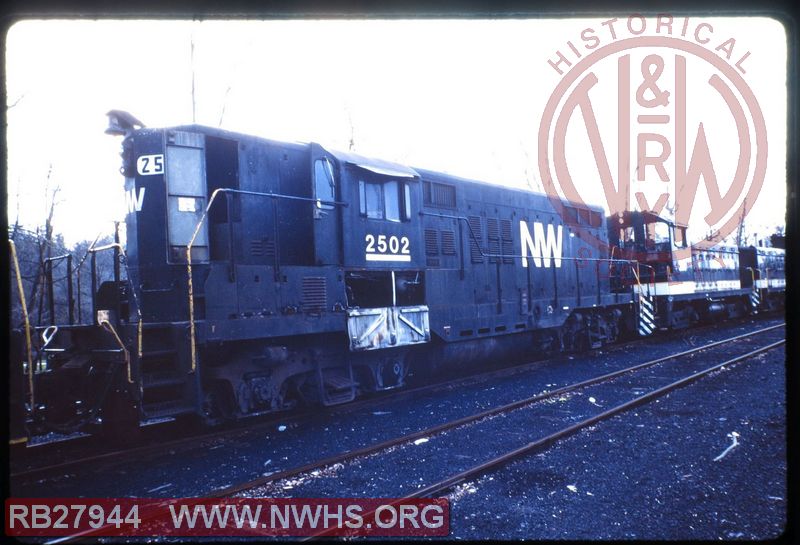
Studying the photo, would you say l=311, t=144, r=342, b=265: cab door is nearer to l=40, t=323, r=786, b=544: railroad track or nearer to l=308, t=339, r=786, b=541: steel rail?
l=40, t=323, r=786, b=544: railroad track

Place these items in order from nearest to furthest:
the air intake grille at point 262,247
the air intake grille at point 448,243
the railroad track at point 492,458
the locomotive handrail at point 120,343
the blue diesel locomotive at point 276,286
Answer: the railroad track at point 492,458 < the locomotive handrail at point 120,343 < the blue diesel locomotive at point 276,286 < the air intake grille at point 262,247 < the air intake grille at point 448,243

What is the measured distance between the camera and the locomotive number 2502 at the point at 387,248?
28.0 ft

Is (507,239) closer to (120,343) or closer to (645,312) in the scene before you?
(645,312)

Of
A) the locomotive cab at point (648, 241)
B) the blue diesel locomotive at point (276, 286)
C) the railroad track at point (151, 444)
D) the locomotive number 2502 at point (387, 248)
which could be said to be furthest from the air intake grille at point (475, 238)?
the locomotive cab at point (648, 241)

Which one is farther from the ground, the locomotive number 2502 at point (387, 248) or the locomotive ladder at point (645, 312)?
the locomotive number 2502 at point (387, 248)

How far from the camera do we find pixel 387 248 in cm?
884

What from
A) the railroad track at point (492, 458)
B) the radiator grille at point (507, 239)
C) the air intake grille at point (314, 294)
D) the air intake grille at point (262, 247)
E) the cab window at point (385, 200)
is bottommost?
the railroad track at point (492, 458)

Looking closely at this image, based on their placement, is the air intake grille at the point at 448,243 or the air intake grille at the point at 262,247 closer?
the air intake grille at the point at 262,247

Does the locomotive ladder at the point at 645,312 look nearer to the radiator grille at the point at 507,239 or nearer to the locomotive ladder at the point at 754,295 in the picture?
the radiator grille at the point at 507,239

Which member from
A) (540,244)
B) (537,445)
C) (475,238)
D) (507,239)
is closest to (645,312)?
(540,244)

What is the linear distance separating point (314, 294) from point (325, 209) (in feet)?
4.16

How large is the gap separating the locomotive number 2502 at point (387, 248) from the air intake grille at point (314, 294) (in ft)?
3.51

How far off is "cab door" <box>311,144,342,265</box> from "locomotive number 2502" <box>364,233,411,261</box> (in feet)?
2.08

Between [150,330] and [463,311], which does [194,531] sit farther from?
[463,311]
